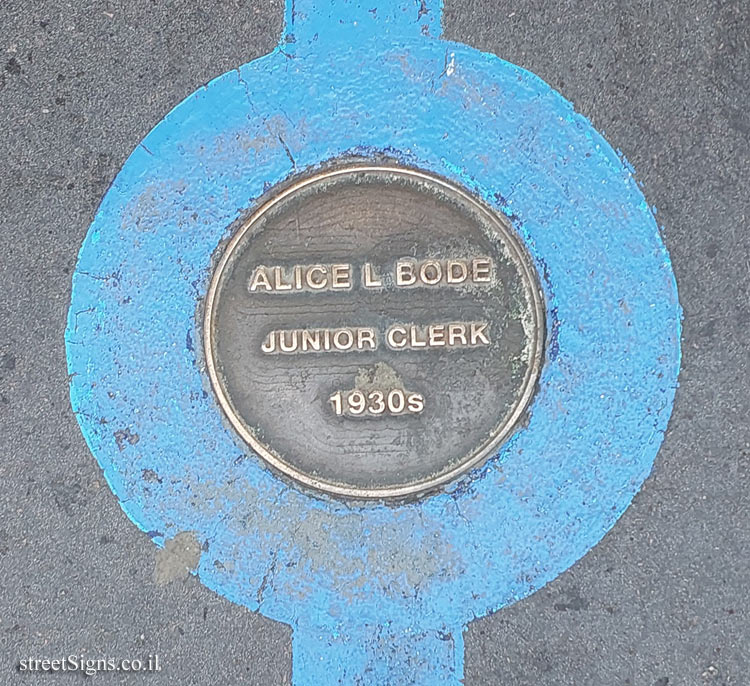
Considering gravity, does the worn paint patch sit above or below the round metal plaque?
below

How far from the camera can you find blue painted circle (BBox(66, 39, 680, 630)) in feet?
6.50

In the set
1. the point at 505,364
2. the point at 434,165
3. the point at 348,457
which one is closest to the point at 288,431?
the point at 348,457

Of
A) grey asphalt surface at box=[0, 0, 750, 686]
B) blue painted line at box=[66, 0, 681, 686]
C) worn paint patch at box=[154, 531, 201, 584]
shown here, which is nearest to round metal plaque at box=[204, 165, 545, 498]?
blue painted line at box=[66, 0, 681, 686]

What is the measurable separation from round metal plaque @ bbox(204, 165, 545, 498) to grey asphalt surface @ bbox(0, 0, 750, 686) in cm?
50

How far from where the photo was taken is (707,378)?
1.97 meters

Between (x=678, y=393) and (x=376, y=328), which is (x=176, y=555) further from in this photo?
(x=678, y=393)

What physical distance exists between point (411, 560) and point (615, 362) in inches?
37.5

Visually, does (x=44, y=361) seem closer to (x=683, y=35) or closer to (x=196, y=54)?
(x=196, y=54)

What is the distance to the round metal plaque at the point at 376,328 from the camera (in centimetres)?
199

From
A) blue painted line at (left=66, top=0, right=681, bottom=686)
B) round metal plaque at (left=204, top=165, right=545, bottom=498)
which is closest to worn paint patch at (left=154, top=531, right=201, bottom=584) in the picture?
blue painted line at (left=66, top=0, right=681, bottom=686)

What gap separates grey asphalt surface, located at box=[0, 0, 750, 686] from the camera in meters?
1.96

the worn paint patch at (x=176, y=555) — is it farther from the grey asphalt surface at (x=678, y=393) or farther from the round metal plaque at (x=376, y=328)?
the round metal plaque at (x=376, y=328)

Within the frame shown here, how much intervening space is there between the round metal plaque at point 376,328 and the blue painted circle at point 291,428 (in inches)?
2.9

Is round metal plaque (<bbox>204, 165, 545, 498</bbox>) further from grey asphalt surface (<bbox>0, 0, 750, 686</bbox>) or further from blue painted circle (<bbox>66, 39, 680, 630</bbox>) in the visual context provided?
grey asphalt surface (<bbox>0, 0, 750, 686</bbox>)
